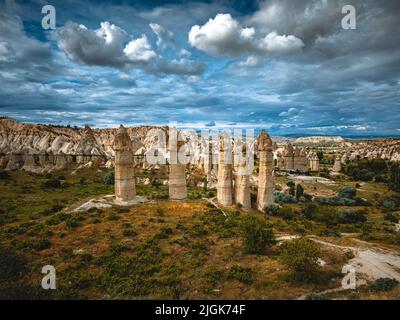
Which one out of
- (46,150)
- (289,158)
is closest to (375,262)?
(289,158)

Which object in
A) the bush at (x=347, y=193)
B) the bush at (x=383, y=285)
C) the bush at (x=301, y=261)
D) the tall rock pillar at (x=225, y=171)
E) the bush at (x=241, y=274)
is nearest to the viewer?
the bush at (x=383, y=285)

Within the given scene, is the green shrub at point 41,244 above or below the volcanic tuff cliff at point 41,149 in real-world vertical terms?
below

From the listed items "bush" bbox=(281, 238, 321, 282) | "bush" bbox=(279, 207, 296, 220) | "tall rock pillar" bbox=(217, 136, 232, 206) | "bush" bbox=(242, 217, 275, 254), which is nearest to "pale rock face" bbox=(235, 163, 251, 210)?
"tall rock pillar" bbox=(217, 136, 232, 206)

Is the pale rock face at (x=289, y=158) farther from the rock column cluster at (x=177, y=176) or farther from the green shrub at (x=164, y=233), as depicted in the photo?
the green shrub at (x=164, y=233)

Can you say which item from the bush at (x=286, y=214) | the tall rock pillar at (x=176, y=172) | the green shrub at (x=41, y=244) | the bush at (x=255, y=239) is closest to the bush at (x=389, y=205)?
the bush at (x=286, y=214)
